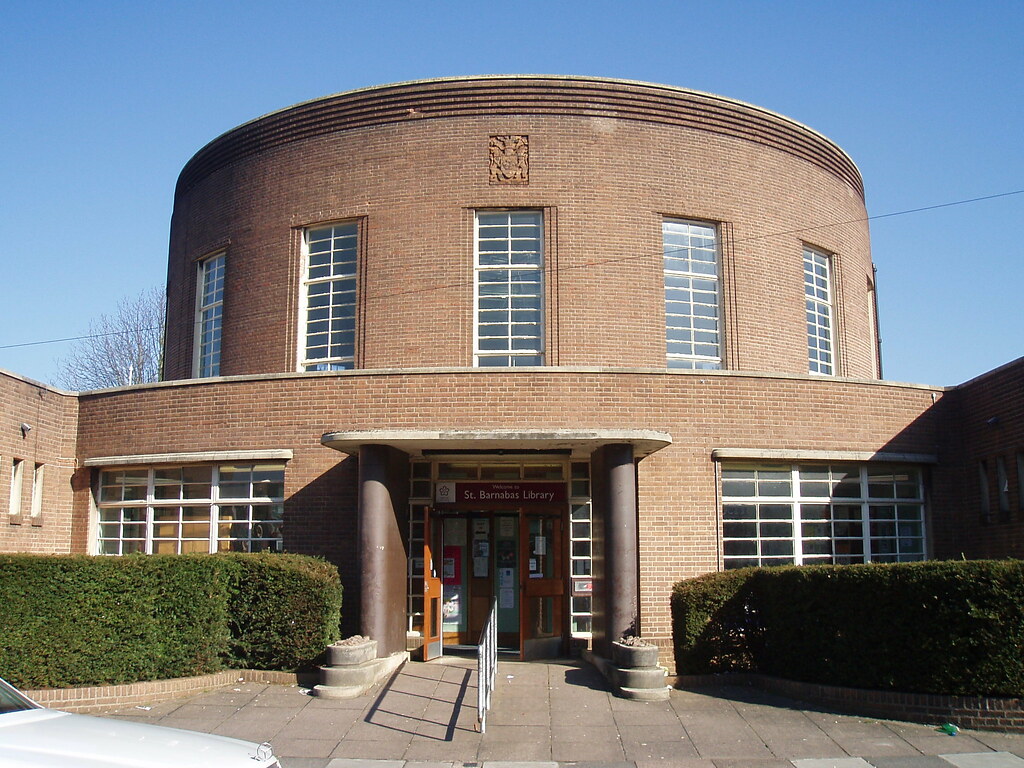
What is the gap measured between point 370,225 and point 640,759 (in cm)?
1114

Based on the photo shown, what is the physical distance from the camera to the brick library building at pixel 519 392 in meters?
14.0

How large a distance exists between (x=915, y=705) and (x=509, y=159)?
11125 mm

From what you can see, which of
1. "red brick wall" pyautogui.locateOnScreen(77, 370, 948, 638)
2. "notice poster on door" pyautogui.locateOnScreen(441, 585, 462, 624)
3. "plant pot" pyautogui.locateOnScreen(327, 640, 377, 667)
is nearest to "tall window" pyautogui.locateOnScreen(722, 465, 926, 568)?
"red brick wall" pyautogui.locateOnScreen(77, 370, 948, 638)

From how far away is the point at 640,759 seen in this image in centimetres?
925

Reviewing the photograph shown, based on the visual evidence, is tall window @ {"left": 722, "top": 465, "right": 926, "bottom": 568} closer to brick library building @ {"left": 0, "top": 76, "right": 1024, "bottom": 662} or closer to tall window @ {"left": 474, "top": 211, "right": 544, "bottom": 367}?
brick library building @ {"left": 0, "top": 76, "right": 1024, "bottom": 662}

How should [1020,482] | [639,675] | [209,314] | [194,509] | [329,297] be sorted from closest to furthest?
[639,675] < [1020,482] < [194,509] < [329,297] < [209,314]

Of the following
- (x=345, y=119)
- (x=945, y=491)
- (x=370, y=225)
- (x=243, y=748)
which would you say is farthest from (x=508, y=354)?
(x=243, y=748)

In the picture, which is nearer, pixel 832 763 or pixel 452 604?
pixel 832 763

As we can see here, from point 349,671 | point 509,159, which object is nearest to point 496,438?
point 349,671

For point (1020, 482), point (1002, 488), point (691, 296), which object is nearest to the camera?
point (1020, 482)

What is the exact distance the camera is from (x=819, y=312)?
1945 centimetres

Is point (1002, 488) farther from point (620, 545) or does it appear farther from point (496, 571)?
point (496, 571)

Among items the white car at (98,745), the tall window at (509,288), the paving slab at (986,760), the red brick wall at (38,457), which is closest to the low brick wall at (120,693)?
the red brick wall at (38,457)

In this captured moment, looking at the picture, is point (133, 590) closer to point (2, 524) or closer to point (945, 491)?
point (2, 524)
